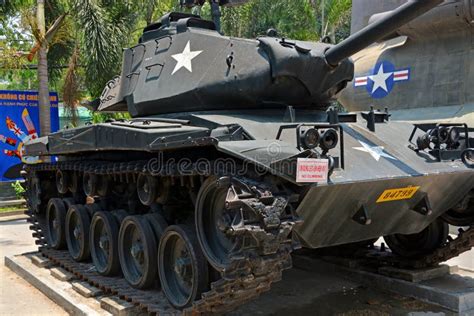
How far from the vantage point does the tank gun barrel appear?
4797 millimetres

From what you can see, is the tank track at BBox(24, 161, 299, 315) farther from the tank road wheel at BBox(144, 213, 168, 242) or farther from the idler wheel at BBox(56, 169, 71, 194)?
the tank road wheel at BBox(144, 213, 168, 242)

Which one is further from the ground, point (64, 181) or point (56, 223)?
point (64, 181)

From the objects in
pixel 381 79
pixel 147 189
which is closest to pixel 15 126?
pixel 381 79

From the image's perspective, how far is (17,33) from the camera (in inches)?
883

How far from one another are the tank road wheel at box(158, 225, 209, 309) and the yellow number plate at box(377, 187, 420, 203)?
176cm

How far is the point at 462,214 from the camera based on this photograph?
265 inches

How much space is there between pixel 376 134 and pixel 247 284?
2265 millimetres

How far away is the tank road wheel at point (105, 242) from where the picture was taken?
6.76 m

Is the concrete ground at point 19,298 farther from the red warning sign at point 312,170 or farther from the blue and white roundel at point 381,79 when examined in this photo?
the blue and white roundel at point 381,79

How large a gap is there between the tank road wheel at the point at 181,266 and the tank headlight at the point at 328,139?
5.33ft

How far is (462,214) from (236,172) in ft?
11.7

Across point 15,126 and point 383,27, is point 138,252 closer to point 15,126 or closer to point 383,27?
point 383,27

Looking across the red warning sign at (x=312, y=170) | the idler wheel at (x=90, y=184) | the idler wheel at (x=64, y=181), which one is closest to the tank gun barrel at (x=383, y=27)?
the red warning sign at (x=312, y=170)

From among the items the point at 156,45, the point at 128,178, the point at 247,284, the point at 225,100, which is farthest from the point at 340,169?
the point at 156,45
